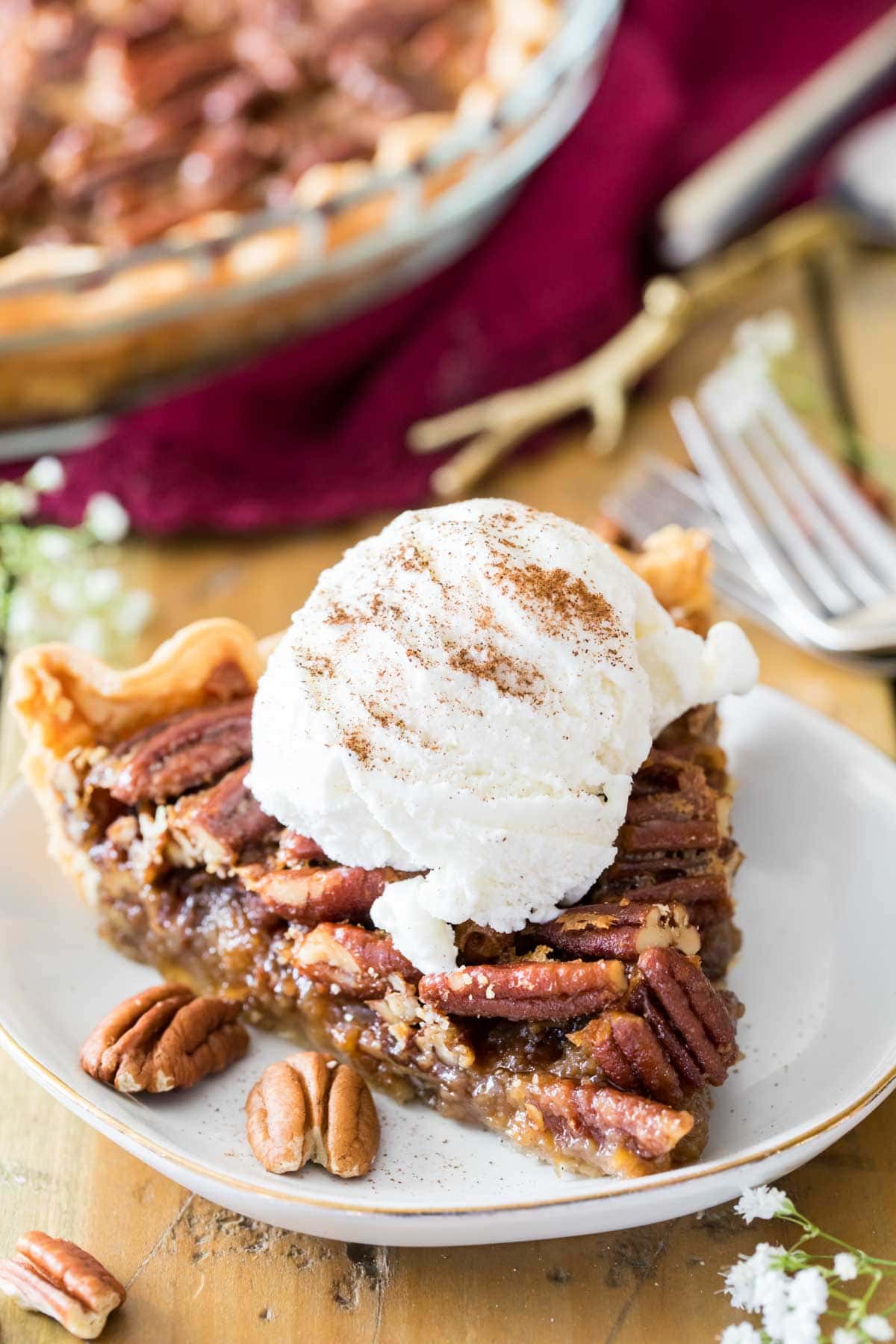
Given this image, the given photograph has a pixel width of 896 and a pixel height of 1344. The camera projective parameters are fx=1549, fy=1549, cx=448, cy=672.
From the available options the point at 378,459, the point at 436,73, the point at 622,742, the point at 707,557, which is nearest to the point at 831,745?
the point at 707,557

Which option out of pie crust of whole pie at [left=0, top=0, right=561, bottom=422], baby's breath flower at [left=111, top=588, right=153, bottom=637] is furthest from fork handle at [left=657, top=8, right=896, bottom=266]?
baby's breath flower at [left=111, top=588, right=153, bottom=637]

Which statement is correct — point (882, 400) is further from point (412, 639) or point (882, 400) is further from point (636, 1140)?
point (636, 1140)

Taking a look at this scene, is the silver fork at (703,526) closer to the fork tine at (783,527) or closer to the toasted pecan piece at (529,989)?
the fork tine at (783,527)

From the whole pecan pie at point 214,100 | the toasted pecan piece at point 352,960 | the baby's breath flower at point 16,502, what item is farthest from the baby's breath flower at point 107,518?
the toasted pecan piece at point 352,960

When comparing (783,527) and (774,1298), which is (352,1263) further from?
(783,527)

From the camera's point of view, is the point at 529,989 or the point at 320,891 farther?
the point at 320,891

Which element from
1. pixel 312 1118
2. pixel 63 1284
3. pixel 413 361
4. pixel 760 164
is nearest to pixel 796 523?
pixel 413 361
